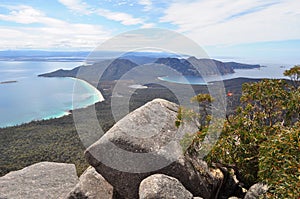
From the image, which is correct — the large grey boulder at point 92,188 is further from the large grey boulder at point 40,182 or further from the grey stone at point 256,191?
the grey stone at point 256,191

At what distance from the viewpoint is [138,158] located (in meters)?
7.71

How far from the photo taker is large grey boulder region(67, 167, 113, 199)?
819 centimetres

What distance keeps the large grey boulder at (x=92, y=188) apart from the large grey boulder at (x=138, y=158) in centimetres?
57

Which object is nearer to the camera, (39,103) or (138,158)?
(138,158)

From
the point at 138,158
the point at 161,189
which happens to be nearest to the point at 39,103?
the point at 138,158

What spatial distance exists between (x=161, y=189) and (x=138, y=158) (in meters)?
1.28

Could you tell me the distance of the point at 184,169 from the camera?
26.2 feet

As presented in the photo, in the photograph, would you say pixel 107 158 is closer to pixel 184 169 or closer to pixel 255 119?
pixel 184 169

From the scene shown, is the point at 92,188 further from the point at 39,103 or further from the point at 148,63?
the point at 39,103

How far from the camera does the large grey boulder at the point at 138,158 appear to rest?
771 centimetres

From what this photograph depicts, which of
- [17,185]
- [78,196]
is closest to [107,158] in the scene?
[78,196]

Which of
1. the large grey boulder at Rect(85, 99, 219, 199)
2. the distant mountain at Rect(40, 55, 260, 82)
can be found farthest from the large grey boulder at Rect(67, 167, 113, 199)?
the distant mountain at Rect(40, 55, 260, 82)

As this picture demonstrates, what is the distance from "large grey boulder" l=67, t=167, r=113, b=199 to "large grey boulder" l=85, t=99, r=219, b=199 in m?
0.57

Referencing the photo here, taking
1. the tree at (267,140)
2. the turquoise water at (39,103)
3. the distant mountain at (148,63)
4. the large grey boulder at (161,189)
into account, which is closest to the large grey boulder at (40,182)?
the large grey boulder at (161,189)
